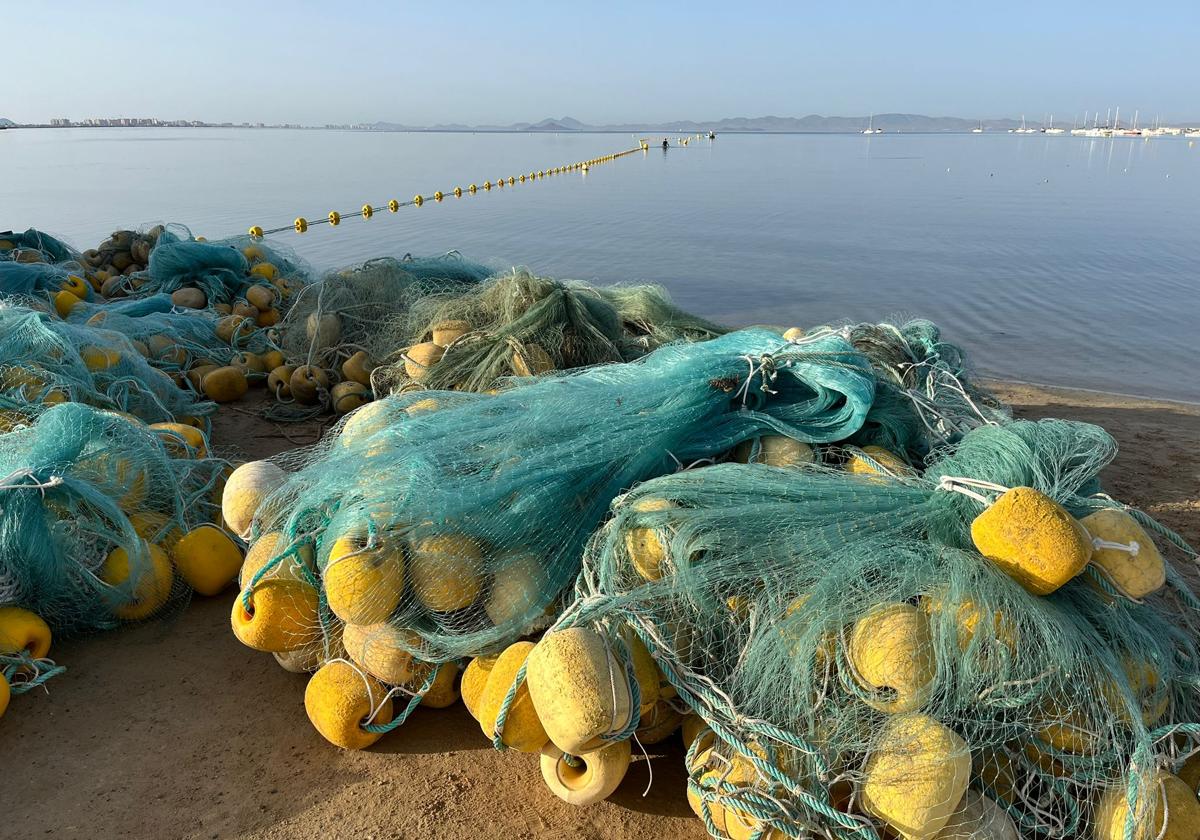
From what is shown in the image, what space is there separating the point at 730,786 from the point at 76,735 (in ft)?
6.82

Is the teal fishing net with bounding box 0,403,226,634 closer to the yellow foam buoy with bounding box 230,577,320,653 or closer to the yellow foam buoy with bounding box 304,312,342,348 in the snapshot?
the yellow foam buoy with bounding box 230,577,320,653

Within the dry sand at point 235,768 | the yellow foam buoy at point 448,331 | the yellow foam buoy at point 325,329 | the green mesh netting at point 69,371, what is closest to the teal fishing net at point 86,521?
the dry sand at point 235,768

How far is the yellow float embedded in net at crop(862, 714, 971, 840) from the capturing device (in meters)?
1.77

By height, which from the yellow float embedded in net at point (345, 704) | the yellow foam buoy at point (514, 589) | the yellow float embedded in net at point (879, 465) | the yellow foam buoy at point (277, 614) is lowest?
the yellow float embedded in net at point (345, 704)

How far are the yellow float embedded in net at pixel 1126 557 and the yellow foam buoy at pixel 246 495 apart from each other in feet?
8.40

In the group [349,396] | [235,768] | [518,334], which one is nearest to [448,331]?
[518,334]

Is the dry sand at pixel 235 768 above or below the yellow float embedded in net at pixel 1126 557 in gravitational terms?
below

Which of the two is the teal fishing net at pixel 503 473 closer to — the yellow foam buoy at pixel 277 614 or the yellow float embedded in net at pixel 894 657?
the yellow foam buoy at pixel 277 614

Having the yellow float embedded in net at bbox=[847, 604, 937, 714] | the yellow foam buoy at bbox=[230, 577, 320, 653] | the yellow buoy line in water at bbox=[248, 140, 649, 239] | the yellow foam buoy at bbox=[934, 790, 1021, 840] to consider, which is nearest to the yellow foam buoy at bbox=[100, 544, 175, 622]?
the yellow foam buoy at bbox=[230, 577, 320, 653]

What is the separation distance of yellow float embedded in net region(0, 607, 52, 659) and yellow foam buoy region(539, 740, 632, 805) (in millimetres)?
1858

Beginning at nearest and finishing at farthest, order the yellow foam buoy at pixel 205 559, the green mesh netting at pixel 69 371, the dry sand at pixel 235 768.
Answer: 1. the dry sand at pixel 235 768
2. the yellow foam buoy at pixel 205 559
3. the green mesh netting at pixel 69 371

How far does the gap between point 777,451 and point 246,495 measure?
6.24 ft

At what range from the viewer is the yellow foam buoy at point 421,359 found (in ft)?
13.5

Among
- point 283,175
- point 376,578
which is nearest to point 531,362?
point 376,578
